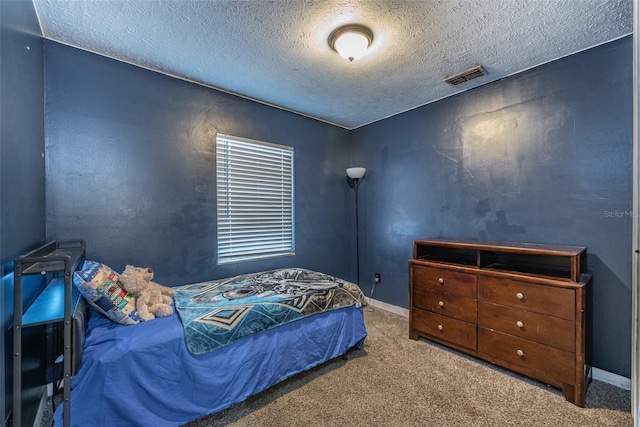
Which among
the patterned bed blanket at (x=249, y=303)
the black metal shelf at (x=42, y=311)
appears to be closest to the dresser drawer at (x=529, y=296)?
the patterned bed blanket at (x=249, y=303)

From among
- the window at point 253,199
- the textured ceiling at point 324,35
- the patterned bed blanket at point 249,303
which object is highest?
the textured ceiling at point 324,35

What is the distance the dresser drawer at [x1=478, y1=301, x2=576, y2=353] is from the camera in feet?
5.86

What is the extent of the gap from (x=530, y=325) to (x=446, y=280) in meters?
0.63

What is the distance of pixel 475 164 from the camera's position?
269cm

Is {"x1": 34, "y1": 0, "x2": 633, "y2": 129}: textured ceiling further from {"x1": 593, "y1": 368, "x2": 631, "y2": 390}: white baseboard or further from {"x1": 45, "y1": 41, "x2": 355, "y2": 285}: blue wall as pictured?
{"x1": 593, "y1": 368, "x2": 631, "y2": 390}: white baseboard

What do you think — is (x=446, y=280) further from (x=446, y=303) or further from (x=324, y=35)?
(x=324, y=35)

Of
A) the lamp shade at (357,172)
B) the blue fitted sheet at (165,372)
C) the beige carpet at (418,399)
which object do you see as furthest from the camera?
the lamp shade at (357,172)

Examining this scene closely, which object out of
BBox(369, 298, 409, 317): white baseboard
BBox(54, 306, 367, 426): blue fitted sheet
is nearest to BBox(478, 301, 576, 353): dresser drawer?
BBox(369, 298, 409, 317): white baseboard

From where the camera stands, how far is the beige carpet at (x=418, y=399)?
1.62 m

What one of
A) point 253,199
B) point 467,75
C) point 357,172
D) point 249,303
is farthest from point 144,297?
point 467,75

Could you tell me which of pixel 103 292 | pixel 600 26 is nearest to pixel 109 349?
pixel 103 292

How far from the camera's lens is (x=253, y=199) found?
2979mm

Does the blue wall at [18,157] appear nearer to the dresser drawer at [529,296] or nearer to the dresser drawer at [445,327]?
the dresser drawer at [445,327]

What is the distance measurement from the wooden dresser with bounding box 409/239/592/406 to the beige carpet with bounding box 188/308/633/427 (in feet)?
0.38
